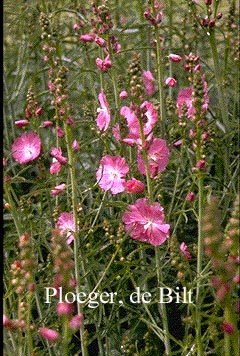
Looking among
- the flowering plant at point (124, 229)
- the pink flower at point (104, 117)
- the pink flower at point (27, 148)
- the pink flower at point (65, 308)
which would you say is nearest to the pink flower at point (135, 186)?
the flowering plant at point (124, 229)

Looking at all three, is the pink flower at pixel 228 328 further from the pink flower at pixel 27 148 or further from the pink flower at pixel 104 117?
the pink flower at pixel 27 148

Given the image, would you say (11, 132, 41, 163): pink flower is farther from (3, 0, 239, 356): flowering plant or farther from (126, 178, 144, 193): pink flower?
(126, 178, 144, 193): pink flower

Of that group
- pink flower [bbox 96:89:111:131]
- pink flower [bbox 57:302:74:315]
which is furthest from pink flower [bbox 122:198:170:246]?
pink flower [bbox 57:302:74:315]

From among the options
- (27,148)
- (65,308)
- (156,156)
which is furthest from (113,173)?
(65,308)

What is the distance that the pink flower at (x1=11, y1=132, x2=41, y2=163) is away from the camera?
1816 millimetres

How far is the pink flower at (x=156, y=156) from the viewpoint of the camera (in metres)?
1.64

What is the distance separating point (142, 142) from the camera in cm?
148

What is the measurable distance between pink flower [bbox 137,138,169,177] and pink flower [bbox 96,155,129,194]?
0.04 m

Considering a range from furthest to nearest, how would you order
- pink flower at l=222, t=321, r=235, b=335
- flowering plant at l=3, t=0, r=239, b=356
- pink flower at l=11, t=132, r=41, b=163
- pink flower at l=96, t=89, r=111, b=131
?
1. pink flower at l=11, t=132, r=41, b=163
2. pink flower at l=96, t=89, r=111, b=131
3. flowering plant at l=3, t=0, r=239, b=356
4. pink flower at l=222, t=321, r=235, b=335

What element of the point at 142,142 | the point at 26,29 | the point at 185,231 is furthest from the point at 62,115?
the point at 26,29

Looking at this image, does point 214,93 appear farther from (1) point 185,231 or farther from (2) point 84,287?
(2) point 84,287

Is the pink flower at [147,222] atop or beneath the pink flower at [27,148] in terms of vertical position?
beneath

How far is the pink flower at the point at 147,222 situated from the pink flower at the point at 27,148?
0.31m

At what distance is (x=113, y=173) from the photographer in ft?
5.55
